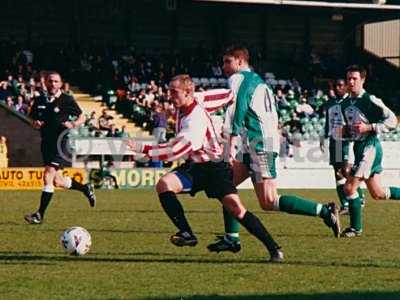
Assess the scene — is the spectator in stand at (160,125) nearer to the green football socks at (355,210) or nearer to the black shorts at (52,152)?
the black shorts at (52,152)

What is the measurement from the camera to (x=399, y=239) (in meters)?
12.5

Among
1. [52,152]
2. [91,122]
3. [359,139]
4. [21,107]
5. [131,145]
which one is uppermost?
[131,145]

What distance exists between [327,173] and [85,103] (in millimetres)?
8151

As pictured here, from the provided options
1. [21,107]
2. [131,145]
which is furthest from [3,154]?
[131,145]

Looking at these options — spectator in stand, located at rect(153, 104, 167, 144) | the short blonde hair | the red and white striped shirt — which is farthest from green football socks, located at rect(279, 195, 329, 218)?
spectator in stand, located at rect(153, 104, 167, 144)

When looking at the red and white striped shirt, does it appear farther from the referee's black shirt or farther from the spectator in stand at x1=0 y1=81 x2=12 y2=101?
the spectator in stand at x1=0 y1=81 x2=12 y2=101

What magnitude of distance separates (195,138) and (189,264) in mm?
1154

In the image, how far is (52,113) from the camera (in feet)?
48.3

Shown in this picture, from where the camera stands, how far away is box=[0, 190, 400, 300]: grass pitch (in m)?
8.00

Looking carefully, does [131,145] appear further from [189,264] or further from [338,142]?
[338,142]

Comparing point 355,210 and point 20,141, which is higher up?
point 355,210

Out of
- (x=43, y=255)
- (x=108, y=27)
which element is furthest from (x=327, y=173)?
(x=43, y=255)

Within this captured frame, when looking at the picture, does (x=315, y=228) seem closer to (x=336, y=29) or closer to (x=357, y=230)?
(x=357, y=230)

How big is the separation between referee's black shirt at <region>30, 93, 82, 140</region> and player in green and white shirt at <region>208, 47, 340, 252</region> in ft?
15.5
